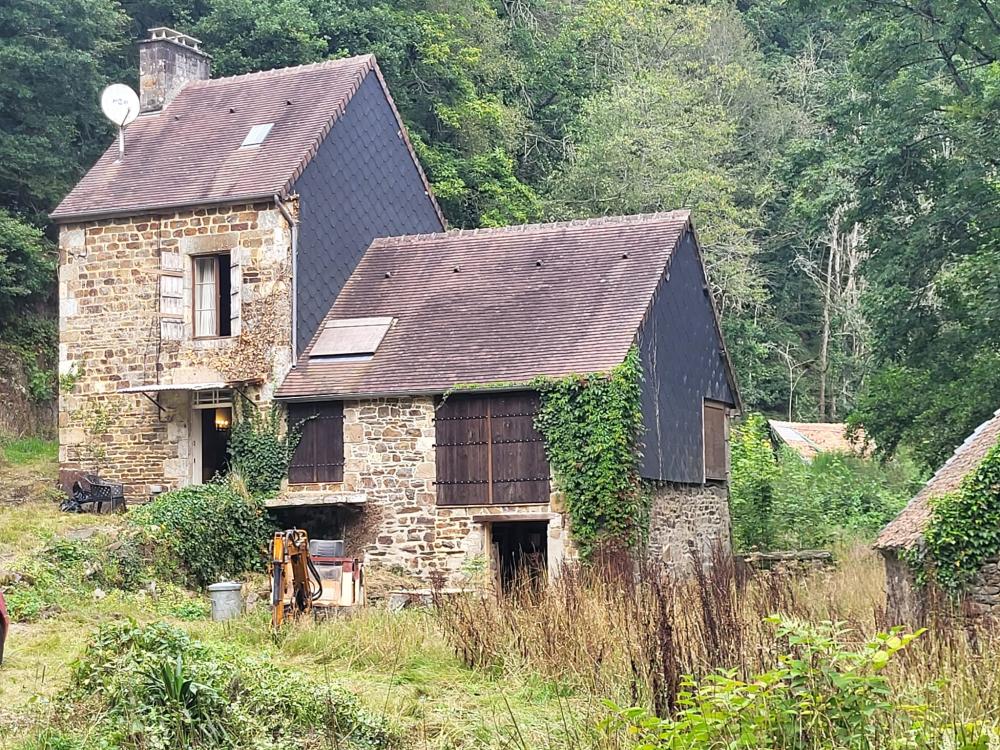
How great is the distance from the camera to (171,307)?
20516mm

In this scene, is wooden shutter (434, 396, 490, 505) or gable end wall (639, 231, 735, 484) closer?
wooden shutter (434, 396, 490, 505)

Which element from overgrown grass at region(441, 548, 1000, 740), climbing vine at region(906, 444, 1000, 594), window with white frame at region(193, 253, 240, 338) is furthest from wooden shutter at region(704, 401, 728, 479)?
overgrown grass at region(441, 548, 1000, 740)

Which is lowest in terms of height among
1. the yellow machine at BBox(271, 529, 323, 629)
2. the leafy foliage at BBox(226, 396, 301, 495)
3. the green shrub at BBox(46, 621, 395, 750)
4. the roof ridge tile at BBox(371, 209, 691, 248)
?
the green shrub at BBox(46, 621, 395, 750)

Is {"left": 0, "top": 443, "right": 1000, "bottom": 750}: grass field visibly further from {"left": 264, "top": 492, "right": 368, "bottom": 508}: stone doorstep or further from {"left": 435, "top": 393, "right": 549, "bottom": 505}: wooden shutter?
{"left": 435, "top": 393, "right": 549, "bottom": 505}: wooden shutter

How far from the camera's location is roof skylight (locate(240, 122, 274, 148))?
2141cm

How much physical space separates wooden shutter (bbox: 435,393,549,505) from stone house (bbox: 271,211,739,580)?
0.02 m

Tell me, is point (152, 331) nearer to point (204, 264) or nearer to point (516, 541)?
point (204, 264)

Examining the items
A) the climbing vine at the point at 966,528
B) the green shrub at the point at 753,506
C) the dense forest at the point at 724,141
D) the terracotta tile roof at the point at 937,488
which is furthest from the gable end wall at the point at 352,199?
the climbing vine at the point at 966,528

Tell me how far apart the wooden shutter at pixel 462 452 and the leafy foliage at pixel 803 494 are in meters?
6.79

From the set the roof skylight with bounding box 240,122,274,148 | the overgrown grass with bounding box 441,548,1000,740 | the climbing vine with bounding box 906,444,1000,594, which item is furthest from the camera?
the roof skylight with bounding box 240,122,274,148

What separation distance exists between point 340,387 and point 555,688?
10685mm

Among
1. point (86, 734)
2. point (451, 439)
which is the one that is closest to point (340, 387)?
point (451, 439)

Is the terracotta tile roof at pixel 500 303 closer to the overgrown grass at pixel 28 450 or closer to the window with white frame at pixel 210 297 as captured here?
the window with white frame at pixel 210 297

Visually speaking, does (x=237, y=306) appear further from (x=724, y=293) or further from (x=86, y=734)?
(x=724, y=293)
